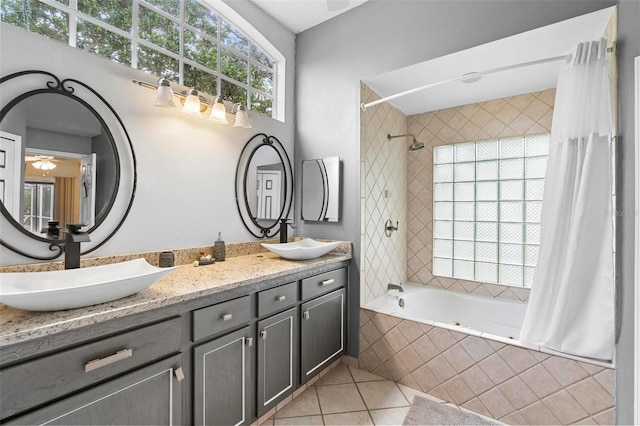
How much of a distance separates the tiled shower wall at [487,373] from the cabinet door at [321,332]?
218 millimetres

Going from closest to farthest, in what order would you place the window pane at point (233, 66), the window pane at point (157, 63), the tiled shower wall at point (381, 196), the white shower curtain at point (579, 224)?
1. the white shower curtain at point (579, 224)
2. the window pane at point (157, 63)
3. the window pane at point (233, 66)
4. the tiled shower wall at point (381, 196)

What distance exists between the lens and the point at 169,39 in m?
2.05

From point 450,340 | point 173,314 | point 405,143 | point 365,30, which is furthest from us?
point 405,143

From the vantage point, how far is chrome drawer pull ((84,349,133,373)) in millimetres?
1049

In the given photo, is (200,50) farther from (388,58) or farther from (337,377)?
(337,377)

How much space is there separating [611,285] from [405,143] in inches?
90.6

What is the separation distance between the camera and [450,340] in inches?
78.3

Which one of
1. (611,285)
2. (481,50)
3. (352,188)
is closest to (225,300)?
(352,188)

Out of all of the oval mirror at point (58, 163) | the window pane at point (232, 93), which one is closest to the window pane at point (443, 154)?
the window pane at point (232, 93)

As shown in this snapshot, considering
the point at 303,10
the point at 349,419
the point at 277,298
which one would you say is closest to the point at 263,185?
the point at 277,298

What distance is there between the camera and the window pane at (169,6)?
1991 millimetres

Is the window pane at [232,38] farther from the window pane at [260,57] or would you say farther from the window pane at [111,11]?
the window pane at [111,11]

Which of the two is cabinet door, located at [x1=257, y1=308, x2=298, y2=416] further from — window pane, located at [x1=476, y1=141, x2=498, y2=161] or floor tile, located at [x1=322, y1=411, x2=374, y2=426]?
window pane, located at [x1=476, y1=141, x2=498, y2=161]

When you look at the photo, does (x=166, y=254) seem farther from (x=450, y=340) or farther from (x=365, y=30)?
(x=365, y=30)
